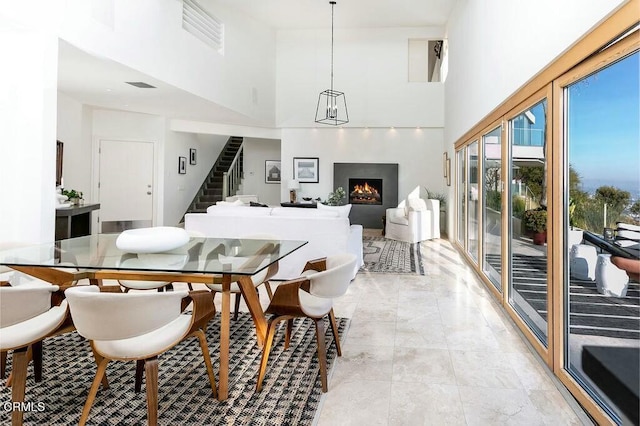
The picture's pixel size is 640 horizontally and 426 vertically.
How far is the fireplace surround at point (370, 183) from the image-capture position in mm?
10117

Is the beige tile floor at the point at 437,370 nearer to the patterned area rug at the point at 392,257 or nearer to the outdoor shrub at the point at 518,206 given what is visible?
the outdoor shrub at the point at 518,206

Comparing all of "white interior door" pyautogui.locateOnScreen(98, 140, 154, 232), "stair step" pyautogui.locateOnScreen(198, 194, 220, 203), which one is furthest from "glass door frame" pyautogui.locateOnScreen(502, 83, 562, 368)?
"stair step" pyautogui.locateOnScreen(198, 194, 220, 203)

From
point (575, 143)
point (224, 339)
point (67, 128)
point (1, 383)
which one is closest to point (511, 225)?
point (575, 143)

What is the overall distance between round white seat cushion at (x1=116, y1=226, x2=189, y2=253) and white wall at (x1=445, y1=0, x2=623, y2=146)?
275 cm

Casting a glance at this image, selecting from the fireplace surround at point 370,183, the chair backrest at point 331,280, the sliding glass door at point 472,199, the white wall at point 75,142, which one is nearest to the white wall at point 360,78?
the fireplace surround at point 370,183

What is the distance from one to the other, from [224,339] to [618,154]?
2275mm

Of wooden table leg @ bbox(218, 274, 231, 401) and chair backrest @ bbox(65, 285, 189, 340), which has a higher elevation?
chair backrest @ bbox(65, 285, 189, 340)

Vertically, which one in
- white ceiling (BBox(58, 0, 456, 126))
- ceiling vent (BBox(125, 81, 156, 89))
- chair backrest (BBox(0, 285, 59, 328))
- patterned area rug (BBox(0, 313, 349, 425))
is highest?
white ceiling (BBox(58, 0, 456, 126))

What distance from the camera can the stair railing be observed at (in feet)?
35.4

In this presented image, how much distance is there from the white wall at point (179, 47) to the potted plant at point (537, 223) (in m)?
4.61

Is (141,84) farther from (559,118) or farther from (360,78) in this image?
(360,78)

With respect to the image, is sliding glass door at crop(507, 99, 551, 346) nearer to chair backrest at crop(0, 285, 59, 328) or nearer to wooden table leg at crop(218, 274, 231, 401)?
wooden table leg at crop(218, 274, 231, 401)

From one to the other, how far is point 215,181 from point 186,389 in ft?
31.4

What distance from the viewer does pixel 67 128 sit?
702 cm
